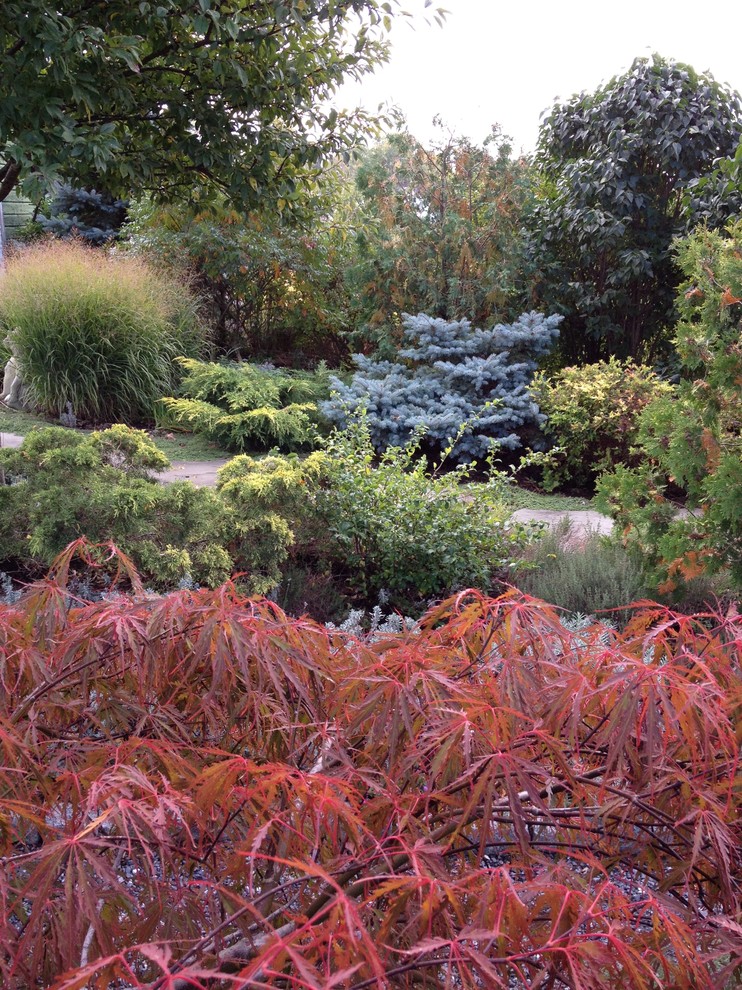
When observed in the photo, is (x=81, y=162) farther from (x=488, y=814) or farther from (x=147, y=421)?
(x=147, y=421)

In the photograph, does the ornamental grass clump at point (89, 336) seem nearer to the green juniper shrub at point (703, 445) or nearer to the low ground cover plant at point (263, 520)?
the low ground cover plant at point (263, 520)

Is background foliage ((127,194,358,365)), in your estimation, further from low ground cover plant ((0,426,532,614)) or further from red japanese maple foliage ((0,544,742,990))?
red japanese maple foliage ((0,544,742,990))

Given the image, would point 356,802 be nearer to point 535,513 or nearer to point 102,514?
point 102,514

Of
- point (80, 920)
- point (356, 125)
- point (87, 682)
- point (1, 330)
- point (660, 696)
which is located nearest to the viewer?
point (80, 920)

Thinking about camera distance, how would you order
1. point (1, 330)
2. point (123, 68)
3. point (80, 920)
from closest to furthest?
point (80, 920)
point (123, 68)
point (1, 330)

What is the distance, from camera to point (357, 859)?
104 centimetres

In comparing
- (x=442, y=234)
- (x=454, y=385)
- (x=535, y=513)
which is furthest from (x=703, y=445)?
(x=442, y=234)

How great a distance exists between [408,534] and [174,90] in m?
2.58

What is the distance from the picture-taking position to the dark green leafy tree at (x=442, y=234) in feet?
32.7

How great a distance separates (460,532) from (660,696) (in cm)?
368

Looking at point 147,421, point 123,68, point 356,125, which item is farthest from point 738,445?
point 147,421

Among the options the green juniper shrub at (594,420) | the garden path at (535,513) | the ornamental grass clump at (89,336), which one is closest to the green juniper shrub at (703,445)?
the garden path at (535,513)

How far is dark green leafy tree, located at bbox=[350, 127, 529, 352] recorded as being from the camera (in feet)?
32.7

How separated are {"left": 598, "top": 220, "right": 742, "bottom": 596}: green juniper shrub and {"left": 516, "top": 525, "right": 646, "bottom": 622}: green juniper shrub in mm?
175
